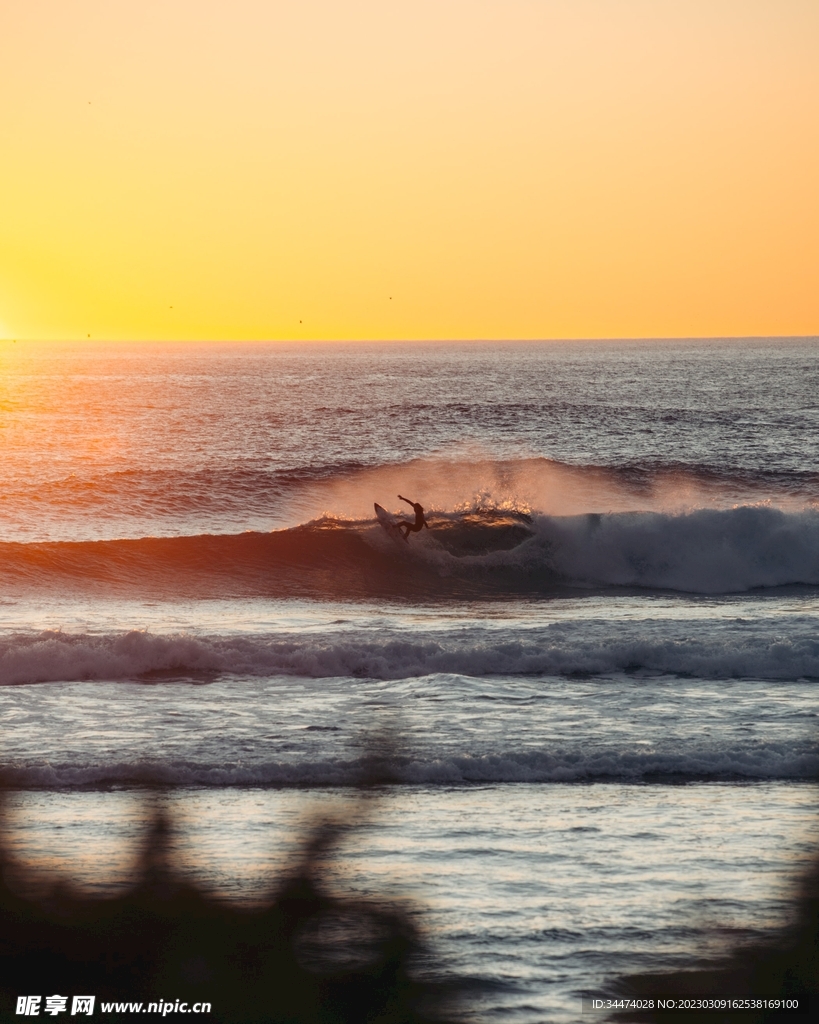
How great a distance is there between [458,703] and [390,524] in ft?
51.5

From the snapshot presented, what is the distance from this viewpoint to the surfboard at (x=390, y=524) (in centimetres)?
2727

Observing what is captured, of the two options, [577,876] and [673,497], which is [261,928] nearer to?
[577,876]

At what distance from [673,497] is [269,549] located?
692 inches

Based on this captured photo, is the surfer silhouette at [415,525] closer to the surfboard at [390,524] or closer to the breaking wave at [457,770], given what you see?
the surfboard at [390,524]

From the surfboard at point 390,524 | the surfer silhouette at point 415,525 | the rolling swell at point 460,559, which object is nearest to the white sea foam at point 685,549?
the rolling swell at point 460,559

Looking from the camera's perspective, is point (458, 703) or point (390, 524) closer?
point (458, 703)

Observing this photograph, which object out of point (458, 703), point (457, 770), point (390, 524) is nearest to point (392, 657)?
point (458, 703)

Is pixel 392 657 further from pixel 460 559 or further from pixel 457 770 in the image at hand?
pixel 460 559

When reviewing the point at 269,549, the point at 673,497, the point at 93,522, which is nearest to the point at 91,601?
the point at 269,549

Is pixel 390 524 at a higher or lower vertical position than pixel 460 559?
higher

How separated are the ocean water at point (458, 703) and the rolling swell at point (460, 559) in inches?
3.6

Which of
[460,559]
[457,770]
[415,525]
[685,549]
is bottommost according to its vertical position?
[460,559]

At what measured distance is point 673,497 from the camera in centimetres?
3797

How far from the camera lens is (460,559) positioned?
26375 mm
